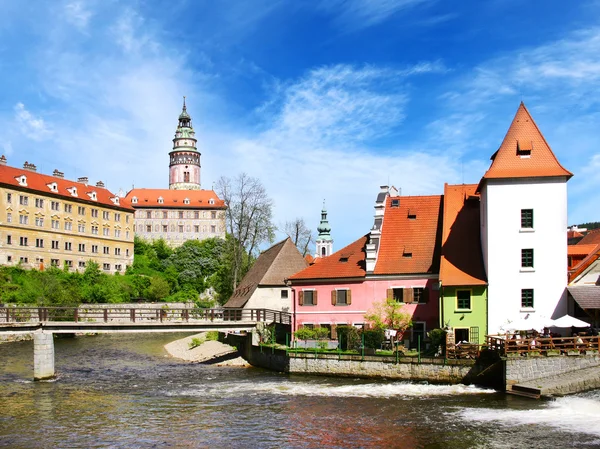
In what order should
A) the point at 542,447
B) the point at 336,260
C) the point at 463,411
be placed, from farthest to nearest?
1. the point at 336,260
2. the point at 463,411
3. the point at 542,447

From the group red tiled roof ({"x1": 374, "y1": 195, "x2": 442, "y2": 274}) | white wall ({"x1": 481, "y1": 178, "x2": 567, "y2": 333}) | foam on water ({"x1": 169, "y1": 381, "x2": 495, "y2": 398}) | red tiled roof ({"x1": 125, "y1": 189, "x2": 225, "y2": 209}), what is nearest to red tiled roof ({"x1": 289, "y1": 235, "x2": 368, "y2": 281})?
red tiled roof ({"x1": 374, "y1": 195, "x2": 442, "y2": 274})

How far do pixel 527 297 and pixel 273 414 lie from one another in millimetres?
19255

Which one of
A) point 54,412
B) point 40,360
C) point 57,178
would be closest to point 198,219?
point 57,178

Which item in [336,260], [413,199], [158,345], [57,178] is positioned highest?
[57,178]

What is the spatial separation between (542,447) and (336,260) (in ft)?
89.7

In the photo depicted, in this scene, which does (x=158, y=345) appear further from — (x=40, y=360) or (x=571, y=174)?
(x=571, y=174)

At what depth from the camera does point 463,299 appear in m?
40.8

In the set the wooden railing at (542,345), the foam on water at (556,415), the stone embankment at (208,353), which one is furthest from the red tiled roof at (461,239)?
the stone embankment at (208,353)

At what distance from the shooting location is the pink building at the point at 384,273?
4444 centimetres

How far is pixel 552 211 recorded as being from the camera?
130ft

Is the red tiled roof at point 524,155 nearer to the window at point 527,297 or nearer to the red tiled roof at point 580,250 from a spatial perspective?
the window at point 527,297

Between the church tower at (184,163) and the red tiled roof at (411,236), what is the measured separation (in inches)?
4748

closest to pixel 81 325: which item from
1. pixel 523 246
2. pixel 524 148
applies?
pixel 523 246

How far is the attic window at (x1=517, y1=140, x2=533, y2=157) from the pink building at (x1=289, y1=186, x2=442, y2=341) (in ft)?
28.3
